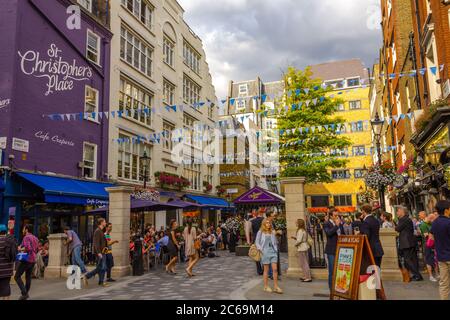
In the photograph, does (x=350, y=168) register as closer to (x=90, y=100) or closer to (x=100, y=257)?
(x=90, y=100)

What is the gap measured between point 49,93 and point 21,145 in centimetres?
305

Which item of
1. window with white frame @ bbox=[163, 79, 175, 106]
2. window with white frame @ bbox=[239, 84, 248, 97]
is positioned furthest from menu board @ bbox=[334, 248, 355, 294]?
window with white frame @ bbox=[239, 84, 248, 97]

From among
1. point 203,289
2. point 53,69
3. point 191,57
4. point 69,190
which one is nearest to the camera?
point 203,289

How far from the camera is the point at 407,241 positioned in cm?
972

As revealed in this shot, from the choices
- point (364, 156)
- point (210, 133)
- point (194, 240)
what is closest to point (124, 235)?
point (194, 240)

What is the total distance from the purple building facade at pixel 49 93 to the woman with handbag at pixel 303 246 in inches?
392

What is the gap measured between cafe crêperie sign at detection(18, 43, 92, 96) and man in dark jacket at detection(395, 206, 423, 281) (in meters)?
15.2

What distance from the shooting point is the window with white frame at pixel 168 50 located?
28.5 meters

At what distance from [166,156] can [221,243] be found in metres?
7.79

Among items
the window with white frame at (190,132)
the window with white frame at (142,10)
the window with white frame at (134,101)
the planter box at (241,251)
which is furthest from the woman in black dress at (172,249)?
the window with white frame at (190,132)

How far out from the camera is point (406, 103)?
67.3 ft

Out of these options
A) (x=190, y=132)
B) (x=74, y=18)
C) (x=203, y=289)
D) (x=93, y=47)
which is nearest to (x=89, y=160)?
(x=93, y=47)

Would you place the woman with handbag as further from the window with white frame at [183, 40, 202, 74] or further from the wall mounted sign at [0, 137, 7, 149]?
the window with white frame at [183, 40, 202, 74]
